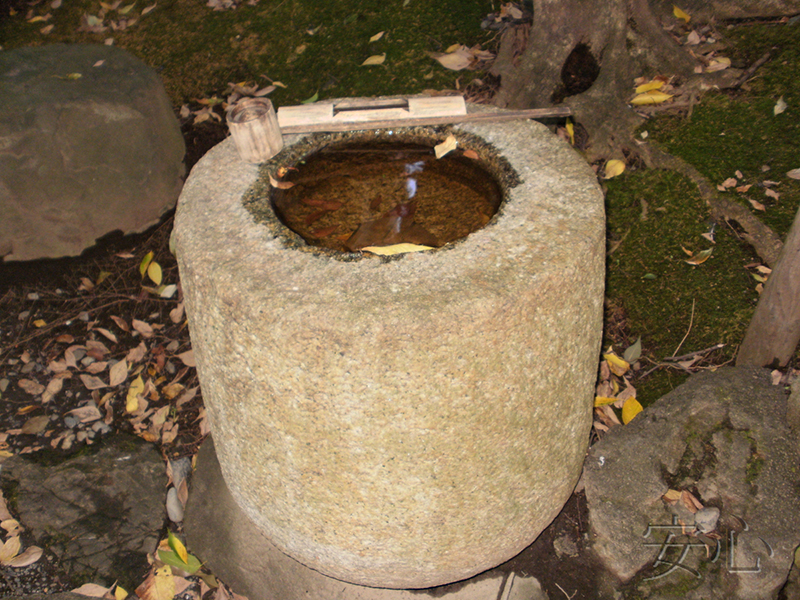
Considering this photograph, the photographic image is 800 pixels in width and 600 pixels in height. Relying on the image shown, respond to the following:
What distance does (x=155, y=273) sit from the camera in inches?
121

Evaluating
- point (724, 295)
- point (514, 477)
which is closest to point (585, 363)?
point (514, 477)

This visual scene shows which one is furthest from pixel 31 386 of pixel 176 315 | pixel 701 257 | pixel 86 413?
pixel 701 257

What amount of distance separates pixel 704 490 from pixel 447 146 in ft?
4.69

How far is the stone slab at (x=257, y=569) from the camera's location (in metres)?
1.91

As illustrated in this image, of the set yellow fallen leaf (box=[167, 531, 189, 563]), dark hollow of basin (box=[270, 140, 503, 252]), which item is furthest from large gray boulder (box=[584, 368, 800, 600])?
yellow fallen leaf (box=[167, 531, 189, 563])

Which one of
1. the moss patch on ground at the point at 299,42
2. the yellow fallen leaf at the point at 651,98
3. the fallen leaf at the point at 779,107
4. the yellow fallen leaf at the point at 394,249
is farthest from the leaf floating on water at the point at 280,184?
the fallen leaf at the point at 779,107

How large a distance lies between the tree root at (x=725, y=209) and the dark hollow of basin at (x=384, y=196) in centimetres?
140

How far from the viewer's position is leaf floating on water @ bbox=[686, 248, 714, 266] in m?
2.47

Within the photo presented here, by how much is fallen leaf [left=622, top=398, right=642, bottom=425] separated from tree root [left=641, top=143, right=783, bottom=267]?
0.79 meters

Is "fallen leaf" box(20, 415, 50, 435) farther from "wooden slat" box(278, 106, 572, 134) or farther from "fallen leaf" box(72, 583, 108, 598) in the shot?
"wooden slat" box(278, 106, 572, 134)

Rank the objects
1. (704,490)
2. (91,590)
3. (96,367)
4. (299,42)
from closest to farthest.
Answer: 1. (704,490)
2. (91,590)
3. (96,367)
4. (299,42)

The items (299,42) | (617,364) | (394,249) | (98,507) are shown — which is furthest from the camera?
(299,42)

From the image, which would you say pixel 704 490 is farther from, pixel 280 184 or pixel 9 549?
pixel 9 549

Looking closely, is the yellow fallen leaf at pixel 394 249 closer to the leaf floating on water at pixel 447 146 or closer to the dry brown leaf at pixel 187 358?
the leaf floating on water at pixel 447 146
